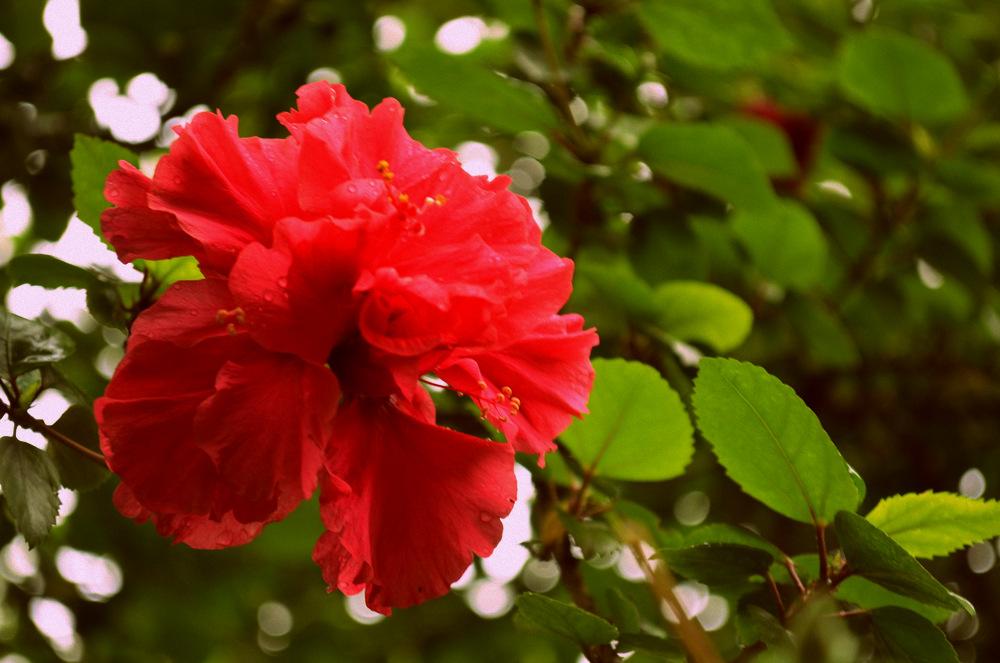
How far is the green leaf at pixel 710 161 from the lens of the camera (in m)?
1.13

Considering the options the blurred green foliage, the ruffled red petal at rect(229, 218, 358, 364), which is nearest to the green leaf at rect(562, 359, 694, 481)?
the blurred green foliage

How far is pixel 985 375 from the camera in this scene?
74.9 inches

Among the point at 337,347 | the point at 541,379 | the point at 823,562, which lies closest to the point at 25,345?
the point at 337,347

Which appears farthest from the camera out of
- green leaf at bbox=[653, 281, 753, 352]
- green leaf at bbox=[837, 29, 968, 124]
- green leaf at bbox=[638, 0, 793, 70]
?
green leaf at bbox=[837, 29, 968, 124]

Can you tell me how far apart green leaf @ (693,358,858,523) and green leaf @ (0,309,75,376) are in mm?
464

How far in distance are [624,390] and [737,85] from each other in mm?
Answer: 1128

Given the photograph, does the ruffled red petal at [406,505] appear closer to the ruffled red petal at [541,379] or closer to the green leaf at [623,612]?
the ruffled red petal at [541,379]

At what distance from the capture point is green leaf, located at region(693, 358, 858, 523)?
0.69 meters

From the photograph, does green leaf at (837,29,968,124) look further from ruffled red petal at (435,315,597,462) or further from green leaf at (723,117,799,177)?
ruffled red petal at (435,315,597,462)

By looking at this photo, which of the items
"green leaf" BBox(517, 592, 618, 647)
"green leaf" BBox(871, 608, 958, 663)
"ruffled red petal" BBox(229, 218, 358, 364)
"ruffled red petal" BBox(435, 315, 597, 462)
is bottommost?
"green leaf" BBox(517, 592, 618, 647)

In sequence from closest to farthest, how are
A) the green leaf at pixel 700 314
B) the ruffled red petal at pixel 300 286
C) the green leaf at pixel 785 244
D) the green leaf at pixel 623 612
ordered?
the ruffled red petal at pixel 300 286 → the green leaf at pixel 623 612 → the green leaf at pixel 700 314 → the green leaf at pixel 785 244

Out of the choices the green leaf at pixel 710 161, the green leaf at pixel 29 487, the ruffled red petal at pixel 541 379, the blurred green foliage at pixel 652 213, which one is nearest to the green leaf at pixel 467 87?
the blurred green foliage at pixel 652 213

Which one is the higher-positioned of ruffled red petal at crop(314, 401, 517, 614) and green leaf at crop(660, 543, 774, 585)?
ruffled red petal at crop(314, 401, 517, 614)

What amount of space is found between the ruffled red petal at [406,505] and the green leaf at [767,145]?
35.7 inches
